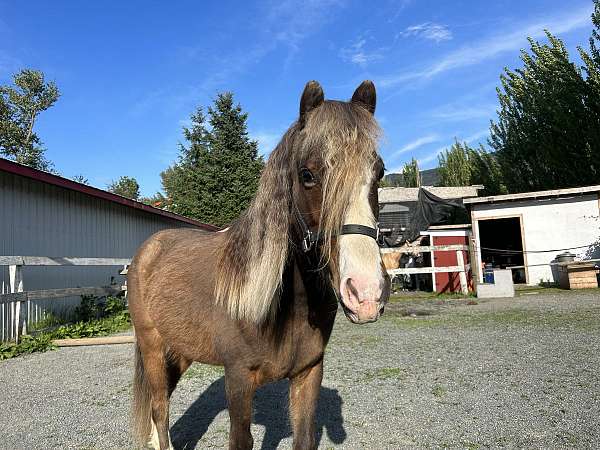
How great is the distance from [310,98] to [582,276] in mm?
12695

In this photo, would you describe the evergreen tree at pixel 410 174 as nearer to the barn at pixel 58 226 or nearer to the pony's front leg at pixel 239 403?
the barn at pixel 58 226

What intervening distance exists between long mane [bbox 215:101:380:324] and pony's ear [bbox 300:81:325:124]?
0.17ft

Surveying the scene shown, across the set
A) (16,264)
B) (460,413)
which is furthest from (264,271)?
(16,264)

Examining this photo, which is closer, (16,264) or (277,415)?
(277,415)

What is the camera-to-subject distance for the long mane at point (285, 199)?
5.35 ft

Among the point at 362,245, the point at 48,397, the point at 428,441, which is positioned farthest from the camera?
the point at 48,397

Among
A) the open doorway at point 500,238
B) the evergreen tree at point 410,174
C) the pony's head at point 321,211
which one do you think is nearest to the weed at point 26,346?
the pony's head at point 321,211

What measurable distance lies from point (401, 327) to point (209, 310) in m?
5.95

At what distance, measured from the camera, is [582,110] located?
64.7 ft

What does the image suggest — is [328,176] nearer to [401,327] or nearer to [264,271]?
[264,271]

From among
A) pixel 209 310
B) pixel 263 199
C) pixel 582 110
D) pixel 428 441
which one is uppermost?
pixel 582 110

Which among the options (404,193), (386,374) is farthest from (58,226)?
(404,193)

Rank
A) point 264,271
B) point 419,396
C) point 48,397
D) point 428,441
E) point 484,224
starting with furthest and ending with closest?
point 484,224
point 48,397
point 419,396
point 428,441
point 264,271

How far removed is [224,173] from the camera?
2383 centimetres
